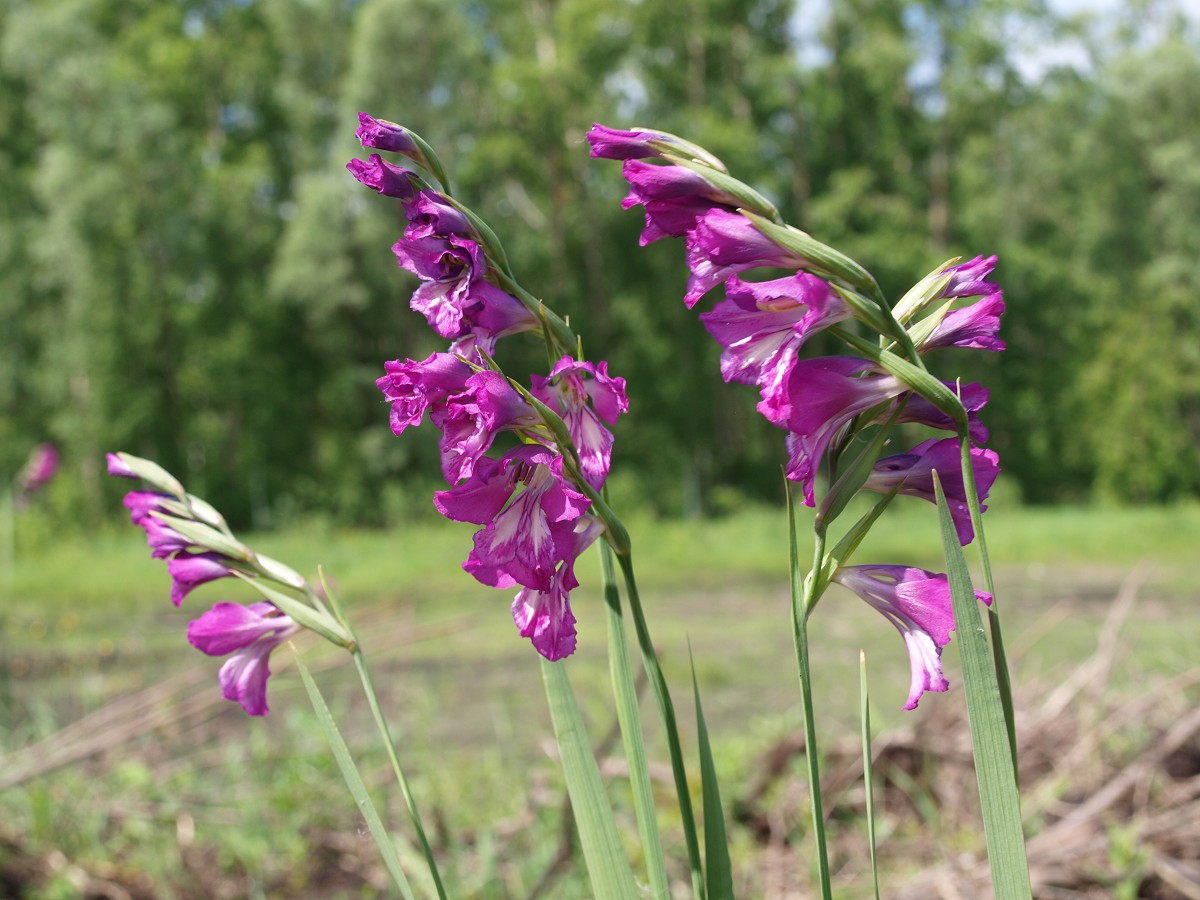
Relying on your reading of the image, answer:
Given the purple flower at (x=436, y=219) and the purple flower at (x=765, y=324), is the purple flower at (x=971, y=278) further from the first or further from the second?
the purple flower at (x=436, y=219)

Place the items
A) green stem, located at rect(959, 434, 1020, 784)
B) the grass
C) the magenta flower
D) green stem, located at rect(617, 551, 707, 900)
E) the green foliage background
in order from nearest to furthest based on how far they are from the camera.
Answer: green stem, located at rect(959, 434, 1020, 784) → green stem, located at rect(617, 551, 707, 900) → the magenta flower → the grass → the green foliage background

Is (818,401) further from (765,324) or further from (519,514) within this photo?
(519,514)

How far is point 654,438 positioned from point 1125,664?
53.0ft

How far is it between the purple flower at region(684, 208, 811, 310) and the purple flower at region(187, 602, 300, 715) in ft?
1.47

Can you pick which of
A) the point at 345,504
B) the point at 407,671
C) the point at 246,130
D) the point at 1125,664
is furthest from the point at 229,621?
the point at 246,130

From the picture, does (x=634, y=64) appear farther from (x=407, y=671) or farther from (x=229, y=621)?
(x=229, y=621)

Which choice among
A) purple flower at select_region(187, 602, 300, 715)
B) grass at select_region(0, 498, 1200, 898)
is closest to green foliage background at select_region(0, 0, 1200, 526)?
grass at select_region(0, 498, 1200, 898)

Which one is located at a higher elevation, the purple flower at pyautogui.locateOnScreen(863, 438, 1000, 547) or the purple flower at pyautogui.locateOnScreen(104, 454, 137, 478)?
the purple flower at pyautogui.locateOnScreen(863, 438, 1000, 547)

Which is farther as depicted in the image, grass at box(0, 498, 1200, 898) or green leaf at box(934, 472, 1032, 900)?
grass at box(0, 498, 1200, 898)

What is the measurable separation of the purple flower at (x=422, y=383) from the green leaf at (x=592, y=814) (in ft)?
0.72

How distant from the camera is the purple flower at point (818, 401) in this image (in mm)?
657

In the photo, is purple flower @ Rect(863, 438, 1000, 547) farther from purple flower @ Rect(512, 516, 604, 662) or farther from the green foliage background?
the green foliage background

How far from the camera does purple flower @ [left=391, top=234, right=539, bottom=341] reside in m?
0.71

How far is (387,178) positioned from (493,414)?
175 millimetres
